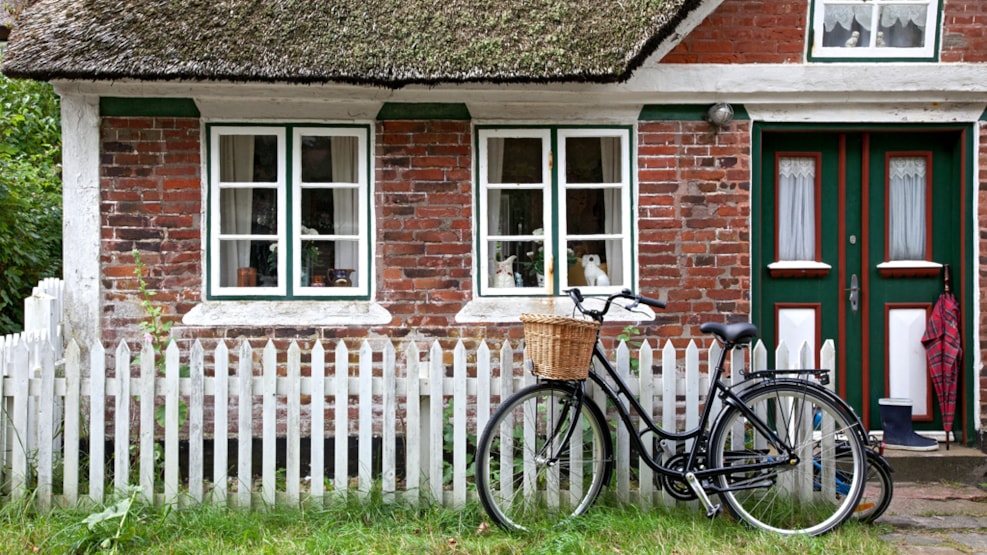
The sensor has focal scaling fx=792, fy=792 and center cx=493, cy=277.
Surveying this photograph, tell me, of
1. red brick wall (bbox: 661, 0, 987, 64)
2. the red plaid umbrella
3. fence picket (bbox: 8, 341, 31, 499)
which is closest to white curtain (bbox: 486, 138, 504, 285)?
red brick wall (bbox: 661, 0, 987, 64)

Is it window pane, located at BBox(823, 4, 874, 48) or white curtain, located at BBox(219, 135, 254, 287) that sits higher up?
window pane, located at BBox(823, 4, 874, 48)

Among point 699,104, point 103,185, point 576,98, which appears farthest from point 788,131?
point 103,185

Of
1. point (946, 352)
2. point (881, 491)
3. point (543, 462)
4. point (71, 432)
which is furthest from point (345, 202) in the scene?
point (946, 352)

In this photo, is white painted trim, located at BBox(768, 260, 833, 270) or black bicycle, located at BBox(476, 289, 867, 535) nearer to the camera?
black bicycle, located at BBox(476, 289, 867, 535)

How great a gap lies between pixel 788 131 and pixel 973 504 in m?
2.78

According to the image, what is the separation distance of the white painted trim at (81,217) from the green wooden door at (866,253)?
4.80 metres

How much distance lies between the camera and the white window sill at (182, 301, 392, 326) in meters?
5.64

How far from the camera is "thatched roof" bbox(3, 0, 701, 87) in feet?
16.7

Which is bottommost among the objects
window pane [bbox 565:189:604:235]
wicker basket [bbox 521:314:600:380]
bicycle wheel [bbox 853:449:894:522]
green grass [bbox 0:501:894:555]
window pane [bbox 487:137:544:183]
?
green grass [bbox 0:501:894:555]

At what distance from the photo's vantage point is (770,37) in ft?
18.9

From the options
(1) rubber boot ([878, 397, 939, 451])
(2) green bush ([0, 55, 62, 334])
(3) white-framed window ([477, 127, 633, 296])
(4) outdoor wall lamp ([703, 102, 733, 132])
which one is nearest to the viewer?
(1) rubber boot ([878, 397, 939, 451])

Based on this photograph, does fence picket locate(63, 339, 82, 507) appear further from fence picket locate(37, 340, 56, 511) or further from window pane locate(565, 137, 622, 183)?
window pane locate(565, 137, 622, 183)

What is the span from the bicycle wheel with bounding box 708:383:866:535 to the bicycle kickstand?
9 cm

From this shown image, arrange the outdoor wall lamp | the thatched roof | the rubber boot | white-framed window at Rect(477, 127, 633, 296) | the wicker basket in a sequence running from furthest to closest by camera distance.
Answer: white-framed window at Rect(477, 127, 633, 296) < the outdoor wall lamp < the rubber boot < the thatched roof < the wicker basket
